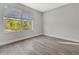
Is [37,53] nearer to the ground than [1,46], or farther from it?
nearer to the ground

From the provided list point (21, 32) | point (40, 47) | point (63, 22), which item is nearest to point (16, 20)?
point (21, 32)

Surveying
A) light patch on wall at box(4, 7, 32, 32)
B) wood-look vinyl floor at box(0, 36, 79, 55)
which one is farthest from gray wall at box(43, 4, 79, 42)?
light patch on wall at box(4, 7, 32, 32)

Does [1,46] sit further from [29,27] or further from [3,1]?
[3,1]

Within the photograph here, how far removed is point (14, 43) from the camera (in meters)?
1.86

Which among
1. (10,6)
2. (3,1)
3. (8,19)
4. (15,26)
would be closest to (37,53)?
(15,26)

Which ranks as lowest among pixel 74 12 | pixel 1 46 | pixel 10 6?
pixel 1 46

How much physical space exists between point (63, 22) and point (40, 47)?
2.02 ft

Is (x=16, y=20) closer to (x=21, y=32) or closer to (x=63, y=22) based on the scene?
(x=21, y=32)

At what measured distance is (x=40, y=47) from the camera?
6.29 ft

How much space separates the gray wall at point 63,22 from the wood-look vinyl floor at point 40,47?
0.12m

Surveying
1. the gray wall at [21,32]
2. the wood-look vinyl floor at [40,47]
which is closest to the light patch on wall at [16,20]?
the gray wall at [21,32]

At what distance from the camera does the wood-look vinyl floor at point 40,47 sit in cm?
184

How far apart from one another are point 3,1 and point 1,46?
2.55ft

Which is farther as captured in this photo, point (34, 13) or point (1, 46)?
point (34, 13)
